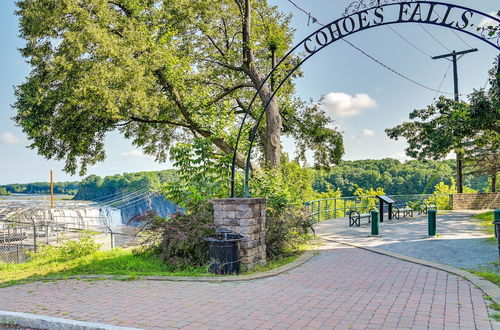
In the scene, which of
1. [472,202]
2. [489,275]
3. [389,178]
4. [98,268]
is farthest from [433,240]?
[389,178]

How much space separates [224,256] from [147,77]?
28.2 feet

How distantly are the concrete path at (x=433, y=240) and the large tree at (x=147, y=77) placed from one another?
4257mm

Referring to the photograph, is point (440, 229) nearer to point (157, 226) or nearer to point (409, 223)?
point (409, 223)

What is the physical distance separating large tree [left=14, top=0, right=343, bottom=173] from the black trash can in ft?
12.9

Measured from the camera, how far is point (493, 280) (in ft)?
22.3

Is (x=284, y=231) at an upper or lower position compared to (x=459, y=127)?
lower

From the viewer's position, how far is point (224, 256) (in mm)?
7594

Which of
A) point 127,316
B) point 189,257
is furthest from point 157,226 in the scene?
point 127,316

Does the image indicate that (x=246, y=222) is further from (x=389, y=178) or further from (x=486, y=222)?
(x=389, y=178)

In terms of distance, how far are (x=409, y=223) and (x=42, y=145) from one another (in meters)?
14.3

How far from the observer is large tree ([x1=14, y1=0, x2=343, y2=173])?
12664 mm

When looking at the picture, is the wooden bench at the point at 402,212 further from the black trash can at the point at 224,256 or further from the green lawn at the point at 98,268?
the green lawn at the point at 98,268

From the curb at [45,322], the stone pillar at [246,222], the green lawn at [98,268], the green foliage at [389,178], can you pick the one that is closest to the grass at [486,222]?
the stone pillar at [246,222]

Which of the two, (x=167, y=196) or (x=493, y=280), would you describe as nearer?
(x=493, y=280)
